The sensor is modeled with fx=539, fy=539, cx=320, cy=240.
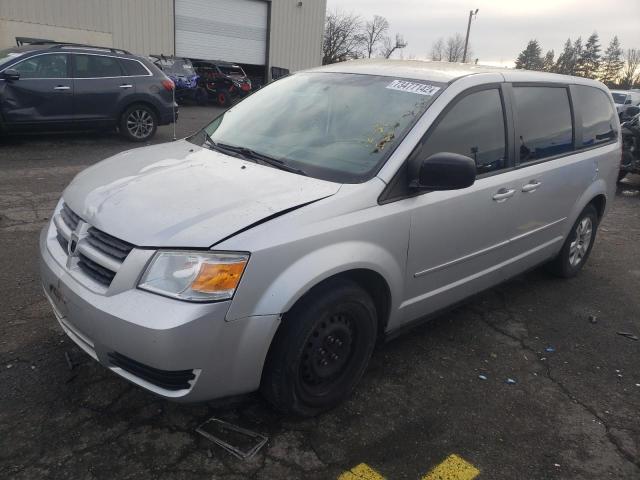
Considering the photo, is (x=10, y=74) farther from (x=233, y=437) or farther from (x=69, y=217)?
(x=233, y=437)

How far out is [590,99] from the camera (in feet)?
15.4

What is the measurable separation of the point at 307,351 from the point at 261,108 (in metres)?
1.82

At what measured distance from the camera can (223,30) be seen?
932 inches

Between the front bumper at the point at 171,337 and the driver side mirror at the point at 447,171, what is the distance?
109 cm

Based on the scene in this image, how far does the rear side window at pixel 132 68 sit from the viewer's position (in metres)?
10.1

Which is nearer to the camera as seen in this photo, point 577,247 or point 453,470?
point 453,470

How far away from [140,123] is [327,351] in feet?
29.3

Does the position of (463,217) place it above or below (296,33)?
below

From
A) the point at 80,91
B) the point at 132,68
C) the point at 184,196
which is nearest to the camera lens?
the point at 184,196

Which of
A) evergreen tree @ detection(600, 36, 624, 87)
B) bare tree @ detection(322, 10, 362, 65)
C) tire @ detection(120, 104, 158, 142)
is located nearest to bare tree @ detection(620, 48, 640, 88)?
evergreen tree @ detection(600, 36, 624, 87)

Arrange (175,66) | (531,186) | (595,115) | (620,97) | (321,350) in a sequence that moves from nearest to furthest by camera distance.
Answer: (321,350)
(531,186)
(595,115)
(175,66)
(620,97)

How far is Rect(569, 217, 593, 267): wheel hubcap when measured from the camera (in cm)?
483

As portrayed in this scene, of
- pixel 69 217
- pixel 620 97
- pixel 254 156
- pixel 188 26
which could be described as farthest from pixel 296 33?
pixel 69 217

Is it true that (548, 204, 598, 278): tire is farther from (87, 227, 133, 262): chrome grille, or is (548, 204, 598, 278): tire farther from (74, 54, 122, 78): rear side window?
(74, 54, 122, 78): rear side window
